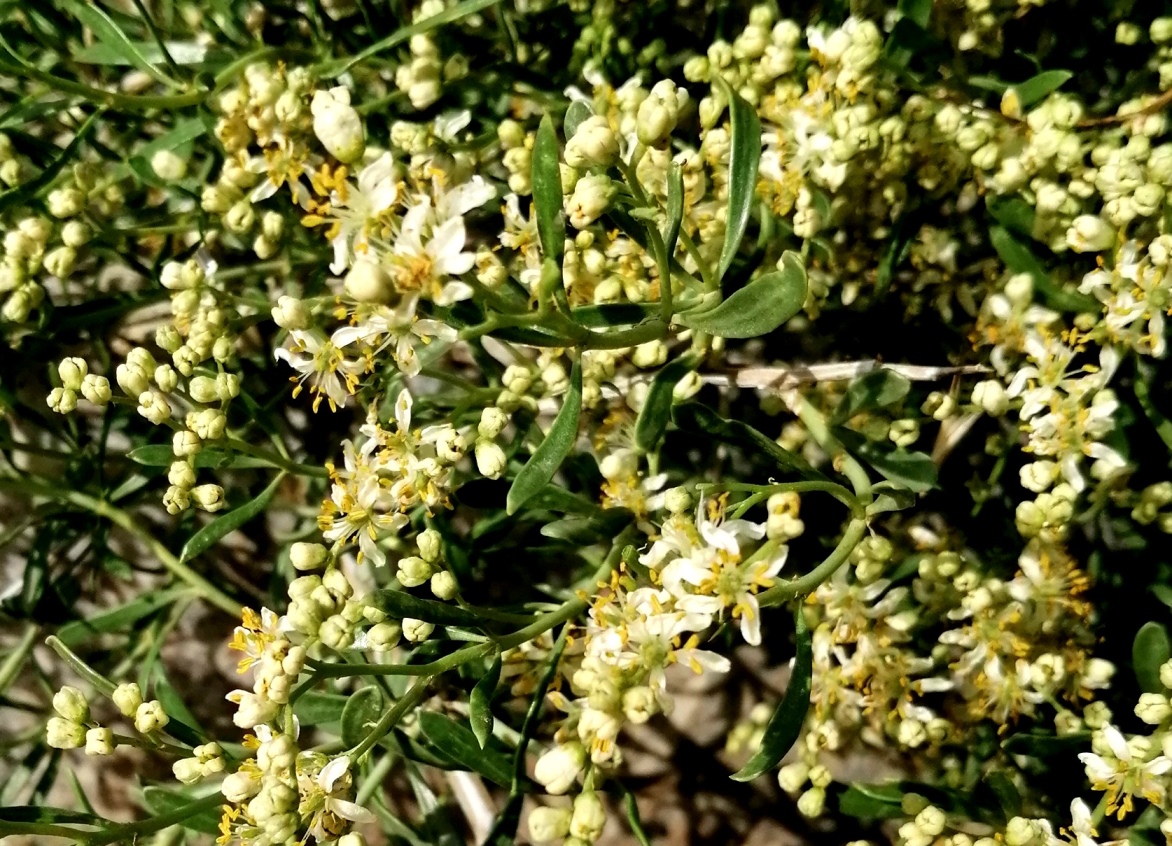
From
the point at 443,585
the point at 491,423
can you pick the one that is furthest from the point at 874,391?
the point at 443,585

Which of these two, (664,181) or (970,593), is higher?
(664,181)

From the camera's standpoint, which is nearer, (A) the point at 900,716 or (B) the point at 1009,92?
(B) the point at 1009,92

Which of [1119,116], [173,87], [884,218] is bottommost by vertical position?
[884,218]

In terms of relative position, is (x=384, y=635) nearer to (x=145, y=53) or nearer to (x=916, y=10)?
(x=145, y=53)

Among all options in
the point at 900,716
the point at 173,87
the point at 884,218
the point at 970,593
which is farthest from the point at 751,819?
the point at 173,87

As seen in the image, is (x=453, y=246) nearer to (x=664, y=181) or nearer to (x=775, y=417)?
(x=664, y=181)

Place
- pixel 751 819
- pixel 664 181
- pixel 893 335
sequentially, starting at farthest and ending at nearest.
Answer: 1. pixel 751 819
2. pixel 893 335
3. pixel 664 181

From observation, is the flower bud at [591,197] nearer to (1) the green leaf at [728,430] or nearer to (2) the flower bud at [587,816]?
(1) the green leaf at [728,430]

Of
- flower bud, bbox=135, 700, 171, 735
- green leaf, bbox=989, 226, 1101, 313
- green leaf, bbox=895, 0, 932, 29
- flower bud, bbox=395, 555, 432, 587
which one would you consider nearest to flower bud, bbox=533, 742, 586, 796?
flower bud, bbox=395, 555, 432, 587
